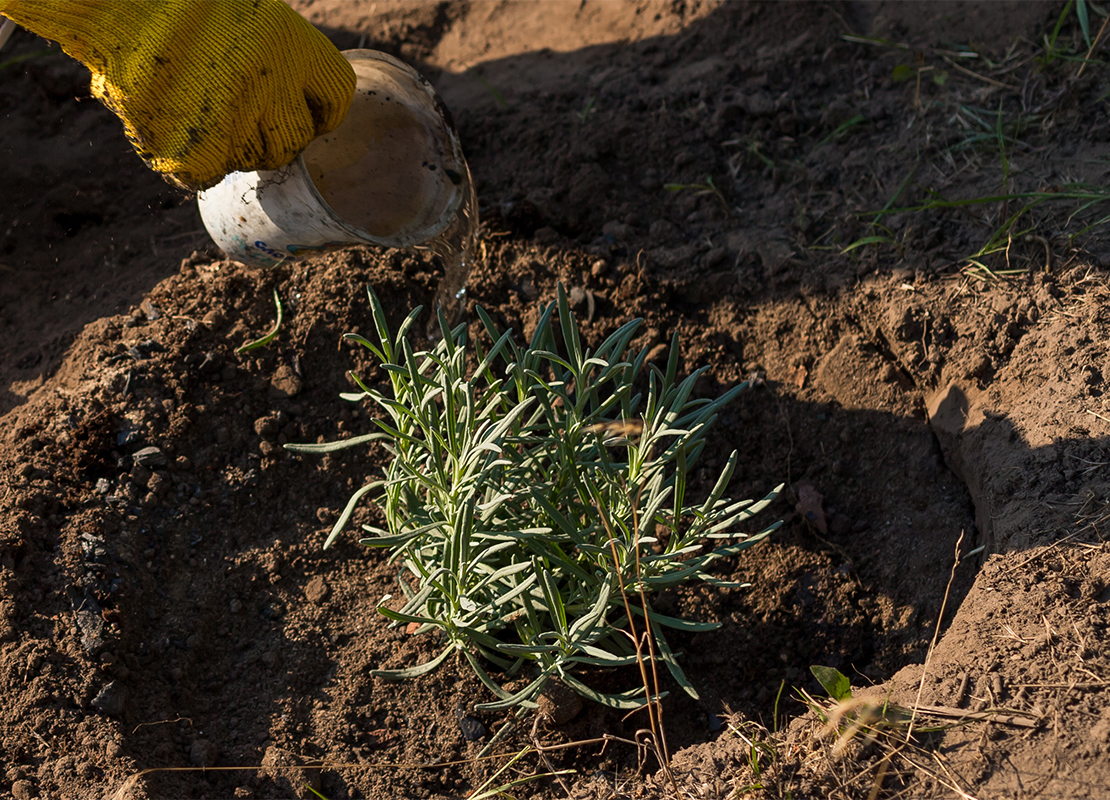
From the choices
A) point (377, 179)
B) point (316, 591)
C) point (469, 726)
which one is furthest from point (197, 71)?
point (469, 726)

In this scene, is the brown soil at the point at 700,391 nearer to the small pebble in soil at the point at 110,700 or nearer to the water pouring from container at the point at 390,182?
the small pebble in soil at the point at 110,700

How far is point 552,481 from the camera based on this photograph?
72.7 inches

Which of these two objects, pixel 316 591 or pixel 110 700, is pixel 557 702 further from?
pixel 110 700

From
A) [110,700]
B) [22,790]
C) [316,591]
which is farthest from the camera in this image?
[316,591]

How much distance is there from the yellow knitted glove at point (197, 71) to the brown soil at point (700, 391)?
0.66m

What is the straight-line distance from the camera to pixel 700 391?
7.53 feet

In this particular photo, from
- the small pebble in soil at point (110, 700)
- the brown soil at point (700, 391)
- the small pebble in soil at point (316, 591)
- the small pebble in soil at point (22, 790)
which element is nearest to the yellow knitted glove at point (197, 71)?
the brown soil at point (700, 391)

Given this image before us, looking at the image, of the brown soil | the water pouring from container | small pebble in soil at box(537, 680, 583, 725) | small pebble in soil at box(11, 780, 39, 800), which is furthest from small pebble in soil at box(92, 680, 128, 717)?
the water pouring from container

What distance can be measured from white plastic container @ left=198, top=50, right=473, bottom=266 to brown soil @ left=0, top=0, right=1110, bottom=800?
19 cm

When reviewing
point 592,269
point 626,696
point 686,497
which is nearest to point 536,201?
point 592,269

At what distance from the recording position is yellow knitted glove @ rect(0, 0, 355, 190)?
1.64 meters

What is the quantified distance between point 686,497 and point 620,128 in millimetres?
1353

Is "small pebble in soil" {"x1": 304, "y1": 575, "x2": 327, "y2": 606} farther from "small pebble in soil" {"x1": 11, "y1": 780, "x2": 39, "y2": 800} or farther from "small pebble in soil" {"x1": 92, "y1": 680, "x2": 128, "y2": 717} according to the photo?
"small pebble in soil" {"x1": 11, "y1": 780, "x2": 39, "y2": 800}

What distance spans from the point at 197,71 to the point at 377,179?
75 centimetres
